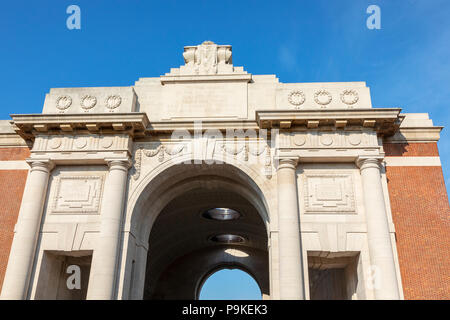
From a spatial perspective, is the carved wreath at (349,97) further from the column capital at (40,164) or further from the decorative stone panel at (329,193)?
the column capital at (40,164)

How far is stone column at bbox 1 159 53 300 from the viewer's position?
56.6ft

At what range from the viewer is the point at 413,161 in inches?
773

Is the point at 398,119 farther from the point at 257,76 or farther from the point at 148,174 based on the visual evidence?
the point at 148,174

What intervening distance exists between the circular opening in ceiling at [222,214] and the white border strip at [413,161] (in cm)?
1198

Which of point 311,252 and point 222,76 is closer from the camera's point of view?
point 311,252

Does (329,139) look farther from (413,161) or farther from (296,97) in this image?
(413,161)

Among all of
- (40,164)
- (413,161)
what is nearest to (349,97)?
(413,161)

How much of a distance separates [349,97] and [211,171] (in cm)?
711

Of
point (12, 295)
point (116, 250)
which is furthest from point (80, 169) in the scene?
point (12, 295)

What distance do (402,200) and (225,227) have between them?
1510 centimetres

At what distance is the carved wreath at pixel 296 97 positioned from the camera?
65.3 ft

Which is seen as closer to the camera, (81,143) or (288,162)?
(288,162)

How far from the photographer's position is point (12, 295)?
55.7ft

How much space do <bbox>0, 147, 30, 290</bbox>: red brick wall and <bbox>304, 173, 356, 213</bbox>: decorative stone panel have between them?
12.8 m
